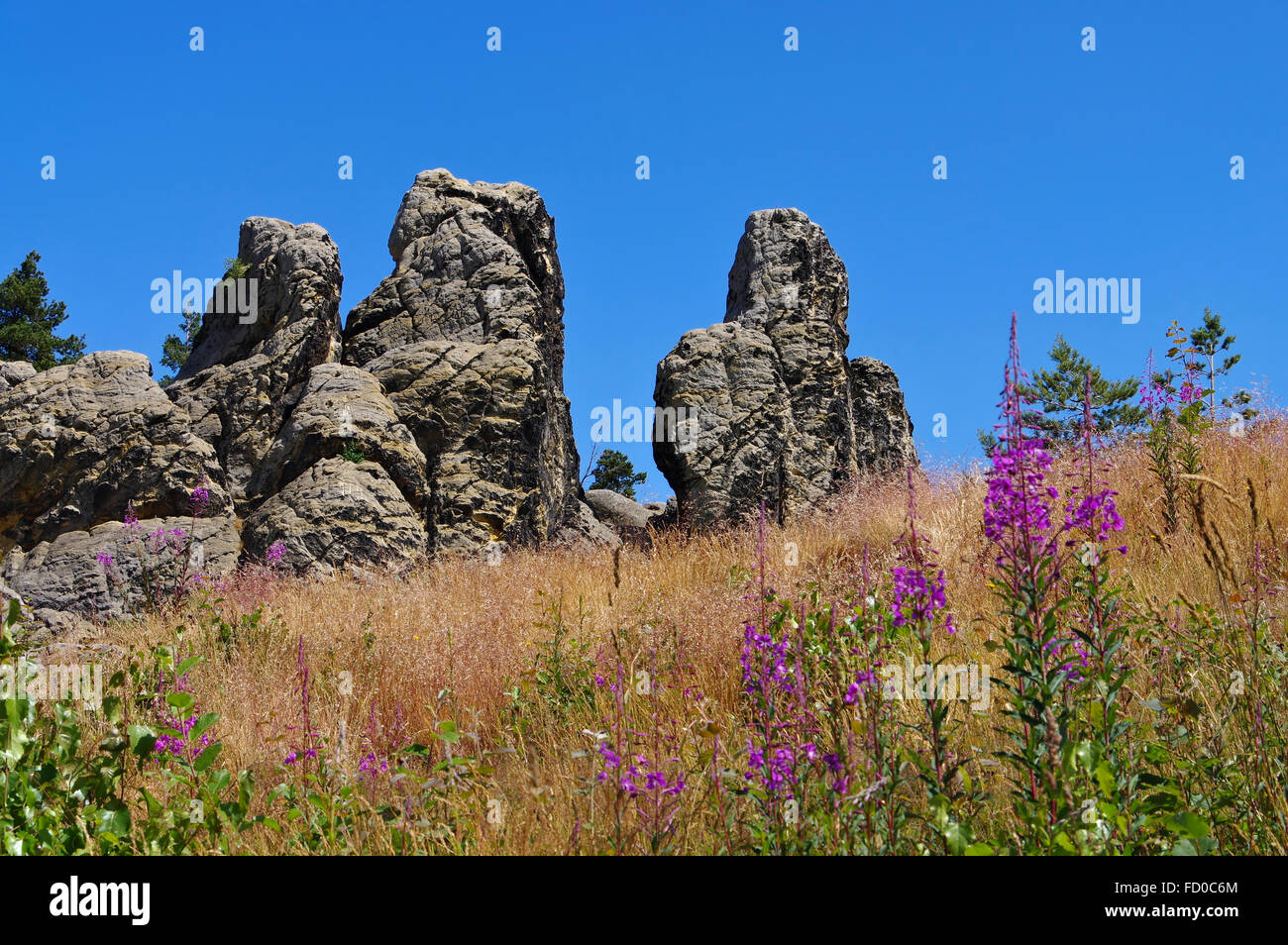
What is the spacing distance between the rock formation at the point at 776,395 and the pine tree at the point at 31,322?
22.6 m

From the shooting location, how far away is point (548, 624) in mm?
6395

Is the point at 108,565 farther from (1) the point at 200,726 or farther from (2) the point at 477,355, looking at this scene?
(1) the point at 200,726

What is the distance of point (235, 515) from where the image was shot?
13875 millimetres

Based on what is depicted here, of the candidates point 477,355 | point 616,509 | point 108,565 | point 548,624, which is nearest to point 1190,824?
point 548,624

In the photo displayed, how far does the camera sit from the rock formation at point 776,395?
1562 cm

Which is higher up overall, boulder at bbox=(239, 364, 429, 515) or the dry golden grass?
boulder at bbox=(239, 364, 429, 515)

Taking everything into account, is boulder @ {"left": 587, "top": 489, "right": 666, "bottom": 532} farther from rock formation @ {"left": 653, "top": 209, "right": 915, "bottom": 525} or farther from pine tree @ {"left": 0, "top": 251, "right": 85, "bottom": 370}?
pine tree @ {"left": 0, "top": 251, "right": 85, "bottom": 370}

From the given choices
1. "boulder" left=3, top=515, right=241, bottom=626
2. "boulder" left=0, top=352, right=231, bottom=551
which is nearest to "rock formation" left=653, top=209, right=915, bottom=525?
"boulder" left=3, top=515, right=241, bottom=626

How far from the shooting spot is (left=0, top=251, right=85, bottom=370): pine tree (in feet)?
92.2

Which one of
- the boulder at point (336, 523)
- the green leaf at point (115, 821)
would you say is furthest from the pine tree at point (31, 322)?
the green leaf at point (115, 821)

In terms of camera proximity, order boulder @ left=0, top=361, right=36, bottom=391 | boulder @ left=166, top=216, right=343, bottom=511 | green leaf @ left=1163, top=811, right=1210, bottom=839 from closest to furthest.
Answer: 1. green leaf @ left=1163, top=811, right=1210, bottom=839
2. boulder @ left=0, top=361, right=36, bottom=391
3. boulder @ left=166, top=216, right=343, bottom=511

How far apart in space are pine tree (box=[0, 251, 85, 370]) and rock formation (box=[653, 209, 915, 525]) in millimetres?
22632

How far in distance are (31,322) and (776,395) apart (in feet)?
83.7
